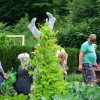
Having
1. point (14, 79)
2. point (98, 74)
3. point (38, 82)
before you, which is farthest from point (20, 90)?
point (98, 74)

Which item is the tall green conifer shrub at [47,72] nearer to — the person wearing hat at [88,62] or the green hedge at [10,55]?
the person wearing hat at [88,62]

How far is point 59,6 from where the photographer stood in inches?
1785

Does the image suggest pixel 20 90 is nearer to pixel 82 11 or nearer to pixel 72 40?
pixel 72 40

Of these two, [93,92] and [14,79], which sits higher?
[93,92]

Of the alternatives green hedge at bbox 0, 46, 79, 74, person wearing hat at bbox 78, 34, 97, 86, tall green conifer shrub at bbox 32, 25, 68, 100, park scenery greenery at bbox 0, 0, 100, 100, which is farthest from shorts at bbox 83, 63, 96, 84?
tall green conifer shrub at bbox 32, 25, 68, 100

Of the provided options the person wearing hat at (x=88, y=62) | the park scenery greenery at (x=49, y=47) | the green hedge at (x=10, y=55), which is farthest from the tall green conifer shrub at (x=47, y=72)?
the green hedge at (x=10, y=55)

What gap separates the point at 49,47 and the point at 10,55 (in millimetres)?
10718

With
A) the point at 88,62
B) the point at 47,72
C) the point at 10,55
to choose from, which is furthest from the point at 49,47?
the point at 10,55

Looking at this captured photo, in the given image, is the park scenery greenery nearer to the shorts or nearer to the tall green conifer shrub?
the tall green conifer shrub

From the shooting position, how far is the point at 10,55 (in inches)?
690

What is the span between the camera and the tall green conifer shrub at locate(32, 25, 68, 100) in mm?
6742

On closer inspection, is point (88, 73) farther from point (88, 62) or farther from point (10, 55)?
point (10, 55)

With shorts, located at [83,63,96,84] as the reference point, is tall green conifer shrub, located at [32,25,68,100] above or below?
above

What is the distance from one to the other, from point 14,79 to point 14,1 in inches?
1334
